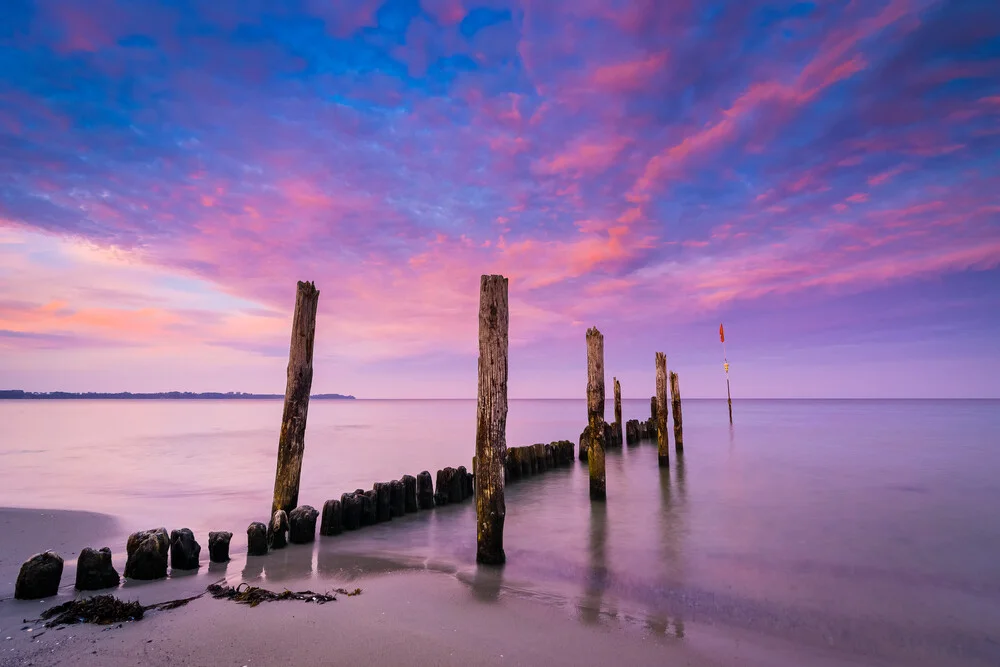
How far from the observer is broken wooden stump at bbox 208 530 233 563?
6.62 m

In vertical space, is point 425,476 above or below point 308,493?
above

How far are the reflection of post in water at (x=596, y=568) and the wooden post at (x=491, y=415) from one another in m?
1.39

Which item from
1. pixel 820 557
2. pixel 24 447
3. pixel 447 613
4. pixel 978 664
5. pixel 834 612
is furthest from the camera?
pixel 24 447

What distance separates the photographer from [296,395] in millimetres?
8383

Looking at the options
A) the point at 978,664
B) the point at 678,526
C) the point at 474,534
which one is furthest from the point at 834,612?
the point at 474,534

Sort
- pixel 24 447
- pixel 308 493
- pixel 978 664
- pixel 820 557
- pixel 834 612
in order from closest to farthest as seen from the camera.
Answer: pixel 978 664 → pixel 834 612 → pixel 820 557 → pixel 308 493 → pixel 24 447

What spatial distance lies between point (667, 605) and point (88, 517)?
11188 millimetres

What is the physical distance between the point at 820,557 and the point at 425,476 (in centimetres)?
729

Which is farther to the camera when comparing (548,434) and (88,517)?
(548,434)

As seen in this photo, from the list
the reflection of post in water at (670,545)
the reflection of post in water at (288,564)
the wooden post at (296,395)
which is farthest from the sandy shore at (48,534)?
the reflection of post in water at (670,545)

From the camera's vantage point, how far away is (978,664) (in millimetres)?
4797

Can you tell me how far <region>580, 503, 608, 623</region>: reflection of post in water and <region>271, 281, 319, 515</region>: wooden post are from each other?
4.85 m

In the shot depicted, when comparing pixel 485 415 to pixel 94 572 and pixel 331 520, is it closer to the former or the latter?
pixel 331 520

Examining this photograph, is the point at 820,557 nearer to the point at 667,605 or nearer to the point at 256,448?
the point at 667,605
